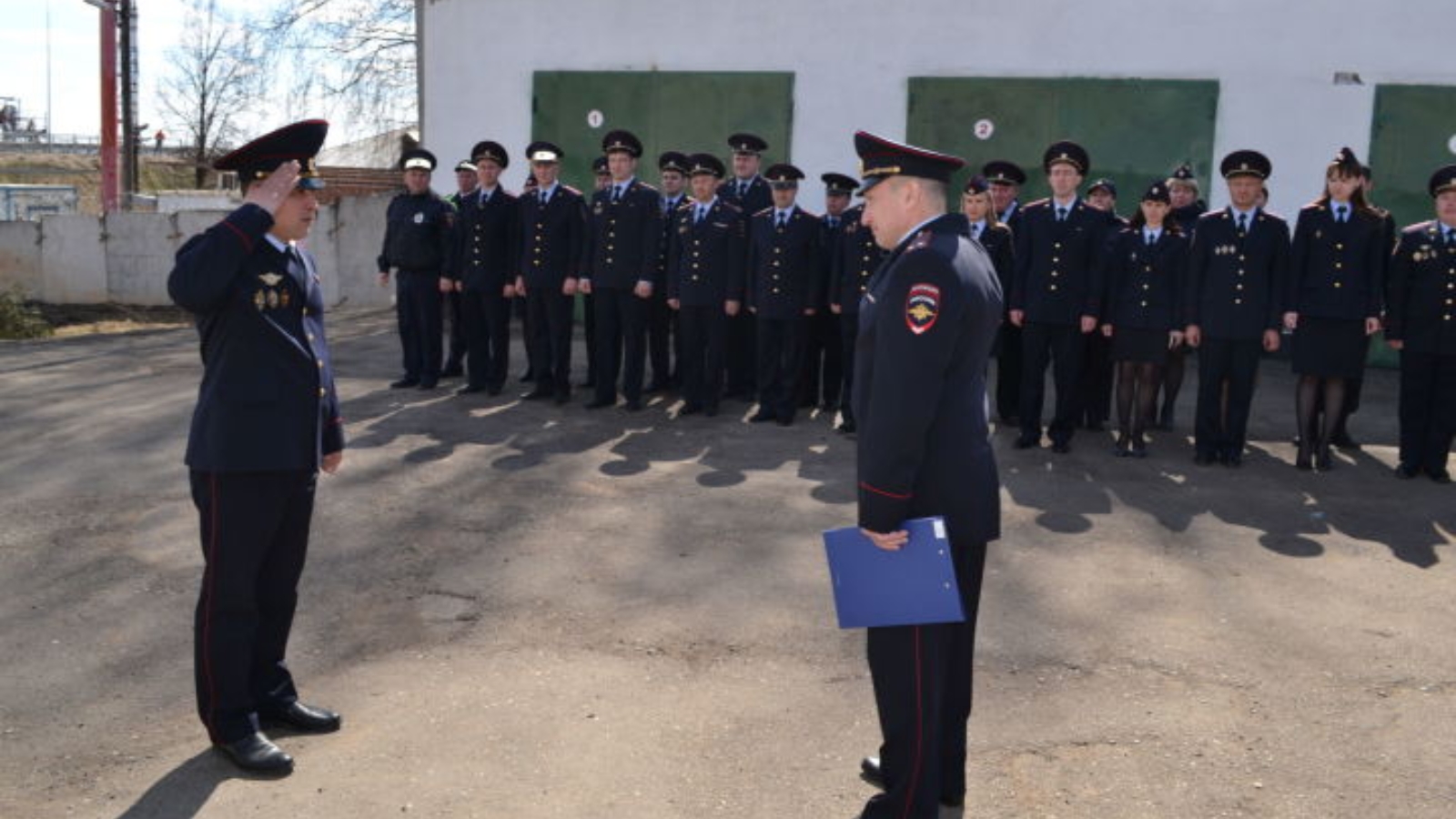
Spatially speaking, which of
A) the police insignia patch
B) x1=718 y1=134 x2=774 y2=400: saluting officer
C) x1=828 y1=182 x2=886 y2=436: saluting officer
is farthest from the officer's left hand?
x1=718 y1=134 x2=774 y2=400: saluting officer

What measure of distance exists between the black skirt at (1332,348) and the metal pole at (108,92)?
756 inches

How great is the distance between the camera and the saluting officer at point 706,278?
947cm

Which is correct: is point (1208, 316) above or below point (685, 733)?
above

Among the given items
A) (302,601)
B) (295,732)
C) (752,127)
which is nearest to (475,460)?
(302,601)

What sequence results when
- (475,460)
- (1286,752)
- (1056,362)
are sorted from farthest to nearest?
(1056,362) → (475,460) → (1286,752)

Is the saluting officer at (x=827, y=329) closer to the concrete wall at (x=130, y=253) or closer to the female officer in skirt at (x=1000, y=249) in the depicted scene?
the female officer in skirt at (x=1000, y=249)

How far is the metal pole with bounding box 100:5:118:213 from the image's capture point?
20656mm

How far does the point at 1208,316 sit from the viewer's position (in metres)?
8.20

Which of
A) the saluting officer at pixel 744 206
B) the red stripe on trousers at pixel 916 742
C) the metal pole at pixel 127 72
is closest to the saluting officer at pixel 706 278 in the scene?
the saluting officer at pixel 744 206

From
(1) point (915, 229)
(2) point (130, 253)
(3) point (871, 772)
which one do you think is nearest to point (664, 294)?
(3) point (871, 772)

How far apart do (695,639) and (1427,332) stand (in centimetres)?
563

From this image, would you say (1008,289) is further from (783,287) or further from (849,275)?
(783,287)

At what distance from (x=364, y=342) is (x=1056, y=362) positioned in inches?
302

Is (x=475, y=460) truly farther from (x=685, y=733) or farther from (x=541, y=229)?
(x=685, y=733)
